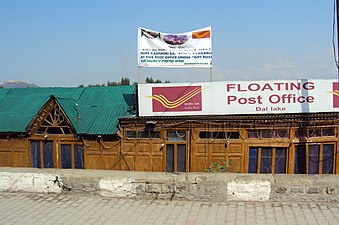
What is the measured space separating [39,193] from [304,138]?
381 inches

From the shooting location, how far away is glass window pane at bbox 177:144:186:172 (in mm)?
11885

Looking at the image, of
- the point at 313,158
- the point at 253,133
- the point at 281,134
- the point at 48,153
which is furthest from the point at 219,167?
the point at 48,153

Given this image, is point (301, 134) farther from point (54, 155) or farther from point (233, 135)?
point (54, 155)

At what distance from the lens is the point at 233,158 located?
11.5 metres

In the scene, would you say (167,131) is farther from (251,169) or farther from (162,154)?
(251,169)

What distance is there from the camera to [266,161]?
38.4 feet

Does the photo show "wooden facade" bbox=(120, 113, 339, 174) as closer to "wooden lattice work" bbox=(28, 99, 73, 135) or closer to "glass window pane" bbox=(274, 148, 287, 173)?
"glass window pane" bbox=(274, 148, 287, 173)

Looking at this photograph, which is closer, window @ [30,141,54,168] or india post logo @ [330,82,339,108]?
india post logo @ [330,82,339,108]

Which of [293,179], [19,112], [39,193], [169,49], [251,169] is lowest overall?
[251,169]

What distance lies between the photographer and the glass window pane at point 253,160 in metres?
11.6

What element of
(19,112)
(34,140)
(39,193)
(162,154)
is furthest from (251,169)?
(19,112)

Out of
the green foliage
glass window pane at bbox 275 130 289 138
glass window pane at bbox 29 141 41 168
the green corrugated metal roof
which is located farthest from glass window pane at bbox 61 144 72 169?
glass window pane at bbox 275 130 289 138

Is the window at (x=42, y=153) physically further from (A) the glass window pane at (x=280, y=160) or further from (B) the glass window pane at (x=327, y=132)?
(B) the glass window pane at (x=327, y=132)

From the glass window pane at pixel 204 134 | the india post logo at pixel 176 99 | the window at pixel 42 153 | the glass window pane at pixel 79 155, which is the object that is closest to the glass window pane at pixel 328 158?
the glass window pane at pixel 204 134
